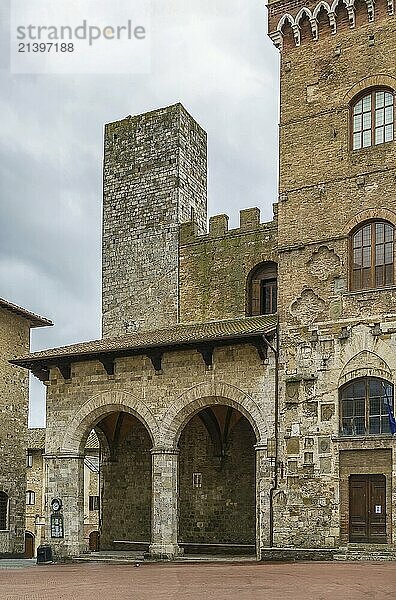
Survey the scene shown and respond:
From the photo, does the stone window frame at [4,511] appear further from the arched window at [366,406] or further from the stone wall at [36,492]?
the arched window at [366,406]

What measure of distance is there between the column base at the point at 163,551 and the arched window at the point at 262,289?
317 inches

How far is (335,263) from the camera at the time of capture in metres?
25.5

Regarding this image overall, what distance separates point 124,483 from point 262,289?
7.78 meters

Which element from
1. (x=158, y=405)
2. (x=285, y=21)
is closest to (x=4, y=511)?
(x=158, y=405)

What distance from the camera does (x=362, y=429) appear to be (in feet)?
80.1

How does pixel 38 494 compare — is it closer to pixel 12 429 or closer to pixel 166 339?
pixel 12 429

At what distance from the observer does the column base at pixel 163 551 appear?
2650 cm

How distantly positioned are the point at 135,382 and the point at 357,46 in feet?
36.2

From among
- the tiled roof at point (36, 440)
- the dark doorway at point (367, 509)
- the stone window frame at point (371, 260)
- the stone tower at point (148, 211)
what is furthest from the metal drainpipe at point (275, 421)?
the tiled roof at point (36, 440)

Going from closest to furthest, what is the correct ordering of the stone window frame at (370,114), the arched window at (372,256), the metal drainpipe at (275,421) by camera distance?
the arched window at (372,256) < the metal drainpipe at (275,421) < the stone window frame at (370,114)

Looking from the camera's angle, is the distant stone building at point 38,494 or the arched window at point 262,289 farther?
the distant stone building at point 38,494

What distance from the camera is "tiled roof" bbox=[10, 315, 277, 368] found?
26056 mm

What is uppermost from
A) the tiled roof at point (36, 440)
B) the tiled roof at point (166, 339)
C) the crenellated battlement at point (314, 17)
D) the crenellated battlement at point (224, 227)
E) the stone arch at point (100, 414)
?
the crenellated battlement at point (314, 17)

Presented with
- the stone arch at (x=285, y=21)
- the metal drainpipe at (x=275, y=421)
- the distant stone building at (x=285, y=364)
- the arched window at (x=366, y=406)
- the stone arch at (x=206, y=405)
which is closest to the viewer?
the arched window at (x=366, y=406)
